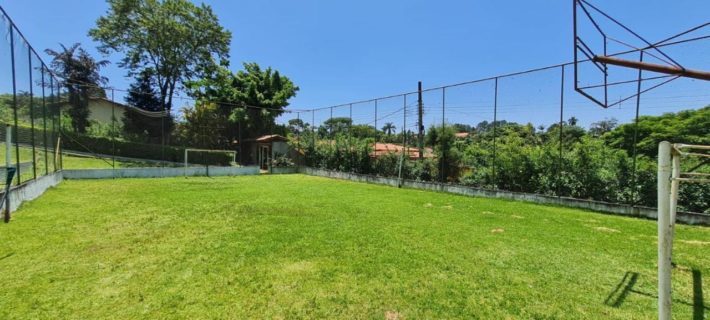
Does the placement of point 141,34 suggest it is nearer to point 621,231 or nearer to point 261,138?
point 261,138

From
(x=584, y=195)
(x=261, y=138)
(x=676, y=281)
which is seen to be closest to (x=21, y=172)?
(x=676, y=281)

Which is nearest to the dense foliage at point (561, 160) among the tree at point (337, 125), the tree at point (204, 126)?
the tree at point (337, 125)

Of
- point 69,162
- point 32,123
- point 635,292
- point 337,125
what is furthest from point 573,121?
point 69,162

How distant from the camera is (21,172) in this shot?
21.3ft

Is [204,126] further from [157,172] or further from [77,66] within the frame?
[77,66]

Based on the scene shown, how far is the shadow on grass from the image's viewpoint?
2.74 metres

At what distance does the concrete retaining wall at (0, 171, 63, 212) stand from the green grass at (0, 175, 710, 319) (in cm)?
38

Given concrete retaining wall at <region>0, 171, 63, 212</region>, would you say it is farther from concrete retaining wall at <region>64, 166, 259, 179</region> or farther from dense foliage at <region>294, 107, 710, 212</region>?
dense foliage at <region>294, 107, 710, 212</region>

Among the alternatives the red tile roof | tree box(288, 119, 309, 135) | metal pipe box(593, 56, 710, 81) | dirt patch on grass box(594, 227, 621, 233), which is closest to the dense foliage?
the red tile roof

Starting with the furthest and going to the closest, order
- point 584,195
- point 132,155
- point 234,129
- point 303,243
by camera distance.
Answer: point 234,129, point 132,155, point 584,195, point 303,243

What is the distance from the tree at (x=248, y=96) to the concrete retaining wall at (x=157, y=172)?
2927mm

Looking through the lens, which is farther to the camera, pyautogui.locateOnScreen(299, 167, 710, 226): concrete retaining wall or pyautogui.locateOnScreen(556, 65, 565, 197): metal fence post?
pyautogui.locateOnScreen(556, 65, 565, 197): metal fence post

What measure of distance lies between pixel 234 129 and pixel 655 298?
19074 mm

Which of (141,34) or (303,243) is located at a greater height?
(141,34)
